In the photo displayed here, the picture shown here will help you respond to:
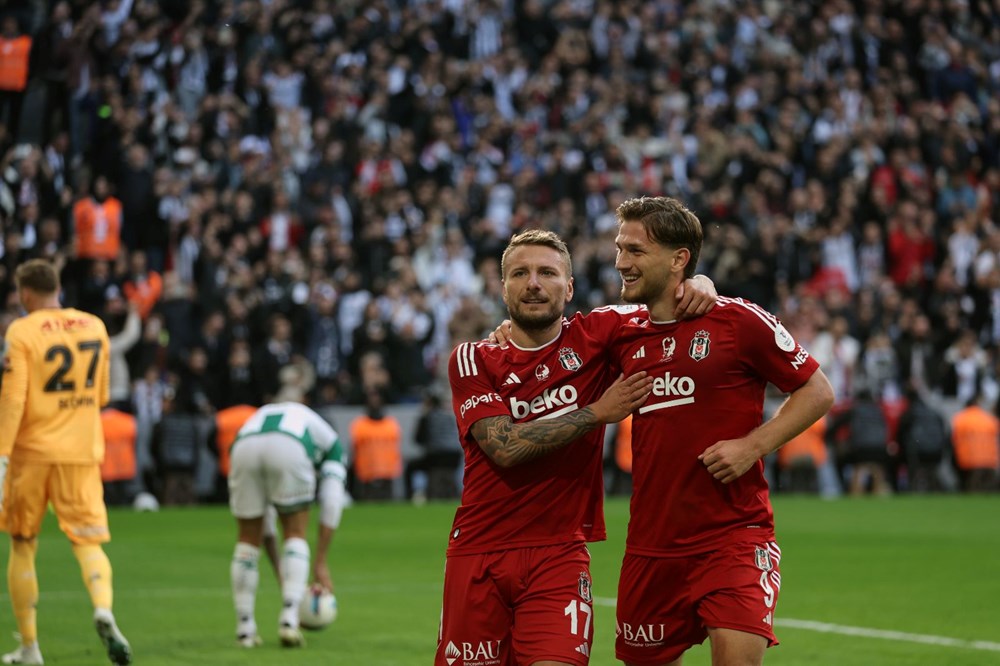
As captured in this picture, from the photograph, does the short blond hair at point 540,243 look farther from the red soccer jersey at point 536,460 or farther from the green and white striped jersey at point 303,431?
the green and white striped jersey at point 303,431

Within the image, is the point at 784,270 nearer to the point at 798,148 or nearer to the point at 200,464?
the point at 798,148

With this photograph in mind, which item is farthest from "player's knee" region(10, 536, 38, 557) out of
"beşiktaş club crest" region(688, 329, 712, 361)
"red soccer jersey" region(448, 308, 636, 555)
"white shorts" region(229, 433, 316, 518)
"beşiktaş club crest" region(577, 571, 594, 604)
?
"beşiktaş club crest" region(688, 329, 712, 361)

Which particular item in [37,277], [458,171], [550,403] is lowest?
[550,403]

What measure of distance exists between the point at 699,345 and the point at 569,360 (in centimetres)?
49

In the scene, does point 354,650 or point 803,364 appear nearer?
point 803,364

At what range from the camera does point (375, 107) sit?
2573 centimetres

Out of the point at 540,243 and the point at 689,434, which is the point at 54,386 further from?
the point at 689,434

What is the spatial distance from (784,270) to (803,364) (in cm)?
2043

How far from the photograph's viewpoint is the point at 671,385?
586 cm

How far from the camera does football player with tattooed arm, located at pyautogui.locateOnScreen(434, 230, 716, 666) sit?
18.7ft

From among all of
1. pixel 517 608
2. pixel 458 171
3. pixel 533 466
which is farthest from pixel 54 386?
pixel 458 171

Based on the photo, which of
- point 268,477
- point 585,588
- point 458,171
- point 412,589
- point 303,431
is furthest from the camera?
point 458,171

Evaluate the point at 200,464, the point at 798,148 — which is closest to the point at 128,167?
the point at 200,464

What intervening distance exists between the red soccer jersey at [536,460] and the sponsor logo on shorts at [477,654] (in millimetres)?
348
